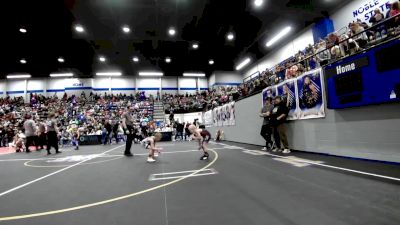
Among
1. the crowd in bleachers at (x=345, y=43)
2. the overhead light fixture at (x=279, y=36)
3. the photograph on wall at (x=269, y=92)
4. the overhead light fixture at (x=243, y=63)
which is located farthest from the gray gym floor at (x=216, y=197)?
the overhead light fixture at (x=243, y=63)

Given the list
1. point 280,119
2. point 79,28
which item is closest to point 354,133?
point 280,119

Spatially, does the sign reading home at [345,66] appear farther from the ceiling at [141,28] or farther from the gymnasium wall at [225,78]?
the gymnasium wall at [225,78]

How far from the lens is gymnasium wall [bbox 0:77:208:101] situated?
31.8 m

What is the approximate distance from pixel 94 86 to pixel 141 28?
19.3 metres

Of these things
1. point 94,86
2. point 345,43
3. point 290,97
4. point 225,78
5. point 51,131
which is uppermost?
point 225,78

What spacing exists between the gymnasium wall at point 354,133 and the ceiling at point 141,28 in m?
9.75

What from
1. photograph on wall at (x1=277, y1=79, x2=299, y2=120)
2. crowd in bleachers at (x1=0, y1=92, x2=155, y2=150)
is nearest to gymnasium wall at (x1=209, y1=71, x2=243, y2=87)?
crowd in bleachers at (x1=0, y1=92, x2=155, y2=150)

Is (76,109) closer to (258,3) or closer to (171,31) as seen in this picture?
(171,31)

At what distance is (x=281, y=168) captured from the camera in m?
4.66

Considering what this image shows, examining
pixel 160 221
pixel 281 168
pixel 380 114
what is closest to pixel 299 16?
pixel 380 114

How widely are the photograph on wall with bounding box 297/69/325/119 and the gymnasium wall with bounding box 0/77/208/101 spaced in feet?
91.4

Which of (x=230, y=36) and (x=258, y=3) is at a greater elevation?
(x=230, y=36)

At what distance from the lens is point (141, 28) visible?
656 inches

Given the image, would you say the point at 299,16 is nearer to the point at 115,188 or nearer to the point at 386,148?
the point at 386,148
